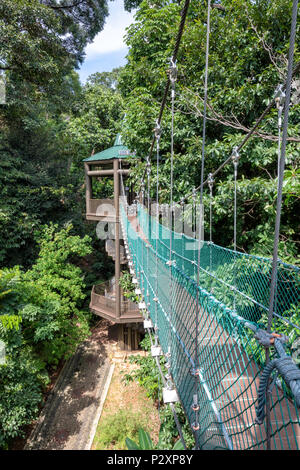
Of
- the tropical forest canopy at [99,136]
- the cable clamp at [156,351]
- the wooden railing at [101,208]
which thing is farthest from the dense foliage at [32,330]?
the cable clamp at [156,351]

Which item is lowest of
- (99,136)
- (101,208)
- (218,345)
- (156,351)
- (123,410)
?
(123,410)

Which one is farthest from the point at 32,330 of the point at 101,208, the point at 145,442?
the point at 145,442

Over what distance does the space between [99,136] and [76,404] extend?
6.56m

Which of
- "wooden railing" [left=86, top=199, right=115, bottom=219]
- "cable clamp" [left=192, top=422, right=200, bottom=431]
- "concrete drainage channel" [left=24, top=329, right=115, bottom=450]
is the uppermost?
"wooden railing" [left=86, top=199, right=115, bottom=219]

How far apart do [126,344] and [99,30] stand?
319 inches

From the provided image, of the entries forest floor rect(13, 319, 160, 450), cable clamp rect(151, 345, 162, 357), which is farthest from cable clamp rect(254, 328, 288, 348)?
forest floor rect(13, 319, 160, 450)

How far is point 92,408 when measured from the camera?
467cm

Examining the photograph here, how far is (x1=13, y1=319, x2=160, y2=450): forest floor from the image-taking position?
4.05 m

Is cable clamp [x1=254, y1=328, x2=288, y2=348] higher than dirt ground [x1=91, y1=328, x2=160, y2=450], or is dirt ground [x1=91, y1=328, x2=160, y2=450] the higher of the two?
cable clamp [x1=254, y1=328, x2=288, y2=348]

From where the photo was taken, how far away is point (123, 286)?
5.49 meters

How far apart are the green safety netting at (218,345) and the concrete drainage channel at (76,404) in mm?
3373

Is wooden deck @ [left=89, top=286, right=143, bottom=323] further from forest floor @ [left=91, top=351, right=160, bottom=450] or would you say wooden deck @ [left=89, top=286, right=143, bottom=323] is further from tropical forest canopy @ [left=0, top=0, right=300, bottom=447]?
forest floor @ [left=91, top=351, right=160, bottom=450]

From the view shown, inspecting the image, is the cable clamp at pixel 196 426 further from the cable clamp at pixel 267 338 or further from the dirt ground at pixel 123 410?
the dirt ground at pixel 123 410

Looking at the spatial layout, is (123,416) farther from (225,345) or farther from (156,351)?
(225,345)
